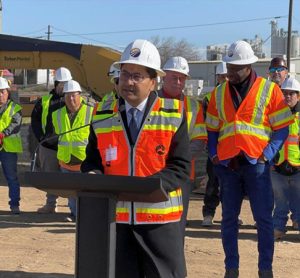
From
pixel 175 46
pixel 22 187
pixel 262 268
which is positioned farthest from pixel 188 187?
pixel 175 46

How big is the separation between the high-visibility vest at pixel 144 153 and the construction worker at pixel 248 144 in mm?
2095

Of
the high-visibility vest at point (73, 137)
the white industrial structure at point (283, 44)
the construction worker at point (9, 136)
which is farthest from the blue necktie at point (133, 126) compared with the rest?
the white industrial structure at point (283, 44)

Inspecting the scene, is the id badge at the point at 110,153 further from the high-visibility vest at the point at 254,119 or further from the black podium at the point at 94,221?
the high-visibility vest at the point at 254,119

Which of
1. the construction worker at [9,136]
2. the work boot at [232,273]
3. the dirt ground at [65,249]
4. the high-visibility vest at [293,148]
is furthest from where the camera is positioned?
the construction worker at [9,136]

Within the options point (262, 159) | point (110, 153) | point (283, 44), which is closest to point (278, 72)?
point (262, 159)

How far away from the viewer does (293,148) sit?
8.05 m

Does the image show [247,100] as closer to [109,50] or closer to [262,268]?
[262,268]

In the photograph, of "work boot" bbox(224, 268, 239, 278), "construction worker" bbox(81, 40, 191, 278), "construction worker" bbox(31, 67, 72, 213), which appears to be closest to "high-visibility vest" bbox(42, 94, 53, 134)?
"construction worker" bbox(31, 67, 72, 213)

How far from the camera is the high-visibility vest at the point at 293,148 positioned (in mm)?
7945

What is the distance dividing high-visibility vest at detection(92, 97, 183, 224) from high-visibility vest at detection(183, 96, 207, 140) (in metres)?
1.90

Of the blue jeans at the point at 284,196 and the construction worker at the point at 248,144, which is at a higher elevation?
the construction worker at the point at 248,144

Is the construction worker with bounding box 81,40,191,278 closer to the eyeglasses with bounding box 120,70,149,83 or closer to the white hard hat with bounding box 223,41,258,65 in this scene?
the eyeglasses with bounding box 120,70,149,83

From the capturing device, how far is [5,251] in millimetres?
7344

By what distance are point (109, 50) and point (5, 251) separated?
9.37m
